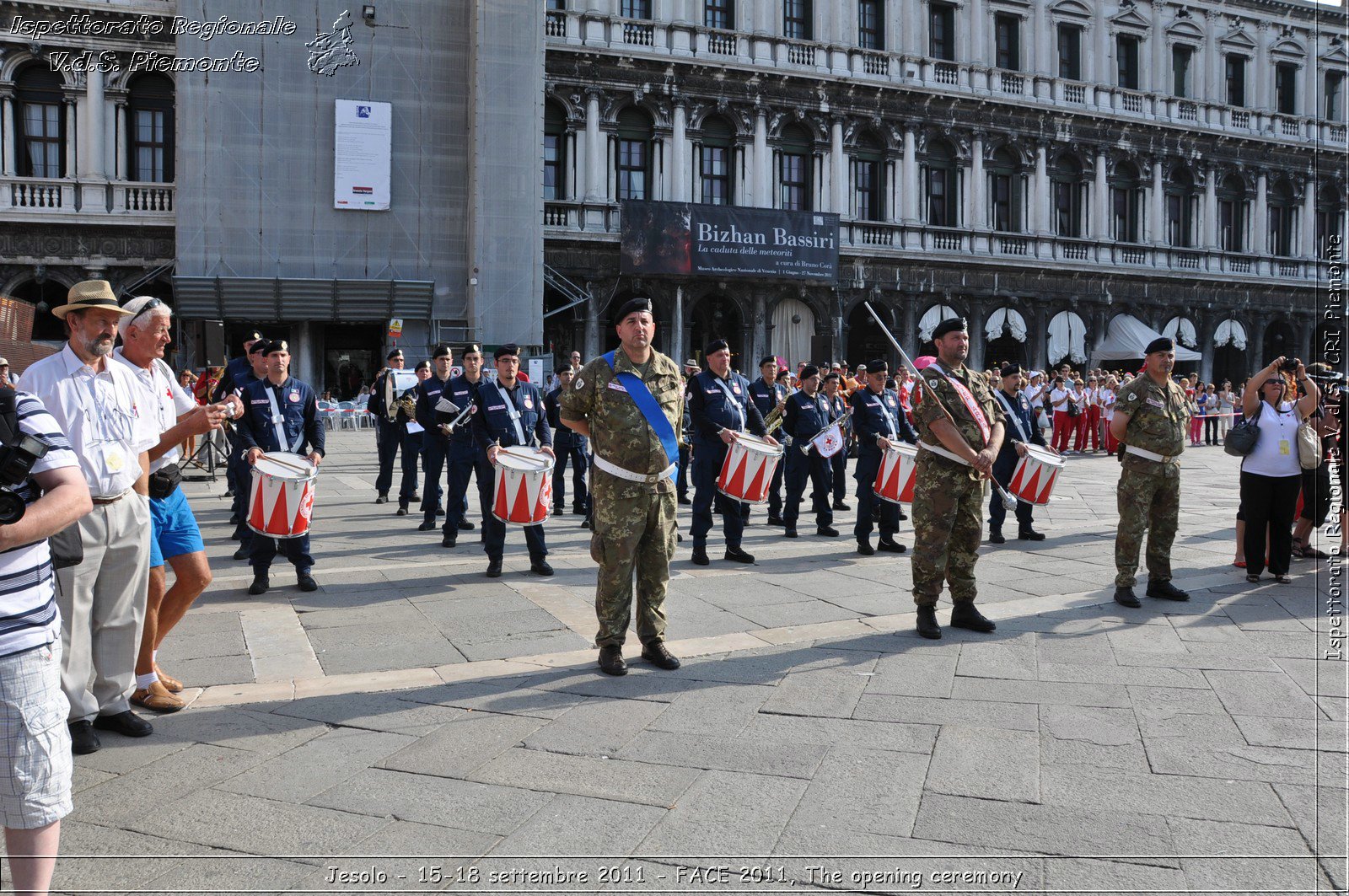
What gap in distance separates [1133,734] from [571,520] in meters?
7.90

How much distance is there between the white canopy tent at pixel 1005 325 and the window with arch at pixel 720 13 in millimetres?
11904

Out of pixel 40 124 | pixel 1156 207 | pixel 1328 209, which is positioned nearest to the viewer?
pixel 40 124

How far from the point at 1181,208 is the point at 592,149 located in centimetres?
2148

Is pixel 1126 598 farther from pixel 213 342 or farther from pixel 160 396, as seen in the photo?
pixel 213 342

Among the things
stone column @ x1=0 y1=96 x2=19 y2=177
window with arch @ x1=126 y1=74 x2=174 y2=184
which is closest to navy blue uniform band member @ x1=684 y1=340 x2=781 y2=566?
window with arch @ x1=126 y1=74 x2=174 y2=184

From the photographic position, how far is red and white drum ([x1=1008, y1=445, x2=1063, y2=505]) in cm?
963

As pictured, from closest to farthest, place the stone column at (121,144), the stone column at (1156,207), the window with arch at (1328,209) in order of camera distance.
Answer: the stone column at (121,144) < the stone column at (1156,207) < the window with arch at (1328,209)

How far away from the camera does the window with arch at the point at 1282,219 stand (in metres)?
37.5

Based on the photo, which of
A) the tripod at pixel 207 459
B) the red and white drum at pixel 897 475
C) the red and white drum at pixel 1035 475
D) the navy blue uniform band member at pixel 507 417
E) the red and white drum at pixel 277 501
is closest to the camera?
the red and white drum at pixel 277 501

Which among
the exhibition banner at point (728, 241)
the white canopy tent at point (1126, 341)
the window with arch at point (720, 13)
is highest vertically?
the window with arch at point (720, 13)

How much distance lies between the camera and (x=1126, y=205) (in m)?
34.7

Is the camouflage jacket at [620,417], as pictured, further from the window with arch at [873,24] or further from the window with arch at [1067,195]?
the window with arch at [1067,195]

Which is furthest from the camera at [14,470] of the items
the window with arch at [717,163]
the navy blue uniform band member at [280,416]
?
the window with arch at [717,163]

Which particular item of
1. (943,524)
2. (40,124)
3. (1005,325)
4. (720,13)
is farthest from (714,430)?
(1005,325)
